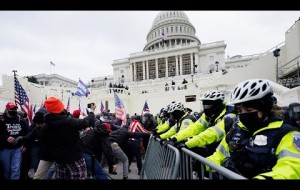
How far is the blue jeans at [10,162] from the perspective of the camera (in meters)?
5.58

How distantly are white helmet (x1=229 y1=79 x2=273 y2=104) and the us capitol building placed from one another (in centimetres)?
1081

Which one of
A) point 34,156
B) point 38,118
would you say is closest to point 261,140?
point 38,118

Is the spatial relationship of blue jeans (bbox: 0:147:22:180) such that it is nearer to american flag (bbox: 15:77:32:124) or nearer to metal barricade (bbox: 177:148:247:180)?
american flag (bbox: 15:77:32:124)

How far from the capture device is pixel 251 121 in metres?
2.29

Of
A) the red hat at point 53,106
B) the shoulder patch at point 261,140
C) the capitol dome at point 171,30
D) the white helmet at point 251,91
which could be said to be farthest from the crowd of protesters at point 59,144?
the capitol dome at point 171,30

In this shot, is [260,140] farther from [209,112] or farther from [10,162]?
[10,162]

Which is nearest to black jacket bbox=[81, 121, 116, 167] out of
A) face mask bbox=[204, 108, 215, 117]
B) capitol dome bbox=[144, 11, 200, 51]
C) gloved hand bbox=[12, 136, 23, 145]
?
gloved hand bbox=[12, 136, 23, 145]

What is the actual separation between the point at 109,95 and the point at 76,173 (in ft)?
108

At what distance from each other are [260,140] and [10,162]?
526 cm

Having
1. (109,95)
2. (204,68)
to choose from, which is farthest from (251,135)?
(204,68)

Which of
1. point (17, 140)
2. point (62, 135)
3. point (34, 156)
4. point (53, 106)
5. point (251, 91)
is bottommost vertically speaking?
point (34, 156)

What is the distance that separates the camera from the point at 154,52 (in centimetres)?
7194

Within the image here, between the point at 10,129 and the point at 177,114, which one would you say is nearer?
the point at 10,129

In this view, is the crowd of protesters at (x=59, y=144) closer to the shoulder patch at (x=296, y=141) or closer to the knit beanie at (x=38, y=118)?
the knit beanie at (x=38, y=118)
